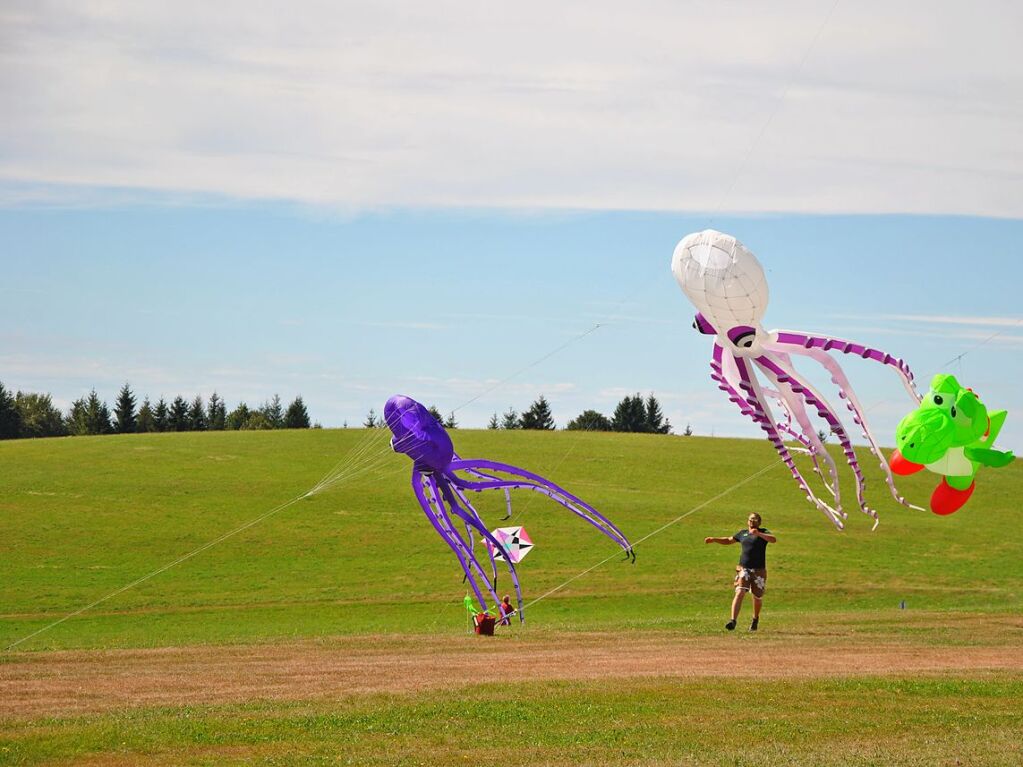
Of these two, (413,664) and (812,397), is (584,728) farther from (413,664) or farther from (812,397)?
(812,397)

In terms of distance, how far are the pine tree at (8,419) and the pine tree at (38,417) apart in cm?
86

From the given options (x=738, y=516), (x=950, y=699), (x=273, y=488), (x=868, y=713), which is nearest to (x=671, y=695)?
(x=868, y=713)

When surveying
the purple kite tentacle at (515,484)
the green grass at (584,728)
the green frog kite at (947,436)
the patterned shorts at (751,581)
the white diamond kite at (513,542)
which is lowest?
Result: the green grass at (584,728)

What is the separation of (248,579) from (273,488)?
17.2m

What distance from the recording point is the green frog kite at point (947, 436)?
62.8ft

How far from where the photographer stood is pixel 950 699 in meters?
13.9

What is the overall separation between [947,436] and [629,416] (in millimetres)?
89511

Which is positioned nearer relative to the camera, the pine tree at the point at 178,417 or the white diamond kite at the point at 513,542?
the white diamond kite at the point at 513,542

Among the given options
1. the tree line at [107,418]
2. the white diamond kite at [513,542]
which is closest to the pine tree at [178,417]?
the tree line at [107,418]

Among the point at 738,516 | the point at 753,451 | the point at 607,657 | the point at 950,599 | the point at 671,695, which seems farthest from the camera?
the point at 753,451

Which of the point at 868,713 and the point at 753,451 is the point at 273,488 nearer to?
the point at 753,451

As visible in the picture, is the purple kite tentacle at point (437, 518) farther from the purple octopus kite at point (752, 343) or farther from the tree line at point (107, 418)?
the tree line at point (107, 418)

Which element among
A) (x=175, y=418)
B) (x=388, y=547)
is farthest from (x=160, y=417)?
(x=388, y=547)

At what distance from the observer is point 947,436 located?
1914cm
